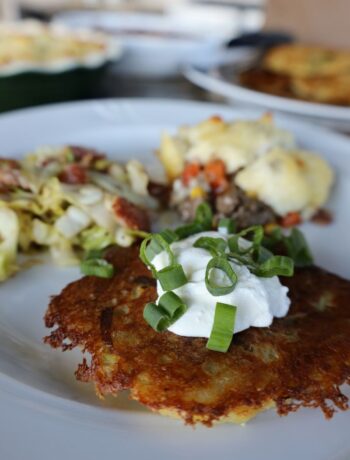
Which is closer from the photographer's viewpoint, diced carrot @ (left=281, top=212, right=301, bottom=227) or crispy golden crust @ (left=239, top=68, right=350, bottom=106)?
diced carrot @ (left=281, top=212, right=301, bottom=227)

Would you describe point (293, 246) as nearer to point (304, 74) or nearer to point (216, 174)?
point (216, 174)

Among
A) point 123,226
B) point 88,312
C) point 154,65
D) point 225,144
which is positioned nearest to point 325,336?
point 88,312

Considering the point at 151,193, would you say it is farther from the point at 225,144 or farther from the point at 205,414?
the point at 205,414

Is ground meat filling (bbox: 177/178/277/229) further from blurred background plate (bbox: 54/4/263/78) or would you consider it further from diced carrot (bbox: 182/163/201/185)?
blurred background plate (bbox: 54/4/263/78)

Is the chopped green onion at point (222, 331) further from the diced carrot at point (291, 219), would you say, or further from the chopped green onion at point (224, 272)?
the diced carrot at point (291, 219)

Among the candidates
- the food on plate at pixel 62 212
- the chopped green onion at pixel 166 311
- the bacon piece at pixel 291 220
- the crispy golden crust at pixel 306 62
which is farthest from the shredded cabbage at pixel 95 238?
the crispy golden crust at pixel 306 62

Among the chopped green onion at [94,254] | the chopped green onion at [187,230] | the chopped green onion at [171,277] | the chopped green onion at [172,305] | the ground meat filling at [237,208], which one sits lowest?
the ground meat filling at [237,208]

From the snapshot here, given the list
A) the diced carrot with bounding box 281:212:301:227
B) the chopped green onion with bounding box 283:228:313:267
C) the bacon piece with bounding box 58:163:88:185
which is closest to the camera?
the chopped green onion with bounding box 283:228:313:267

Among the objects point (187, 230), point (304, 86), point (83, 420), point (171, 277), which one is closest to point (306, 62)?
point (304, 86)

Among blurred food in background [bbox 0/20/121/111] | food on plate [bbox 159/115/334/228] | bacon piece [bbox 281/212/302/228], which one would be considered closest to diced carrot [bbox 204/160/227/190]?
food on plate [bbox 159/115/334/228]
